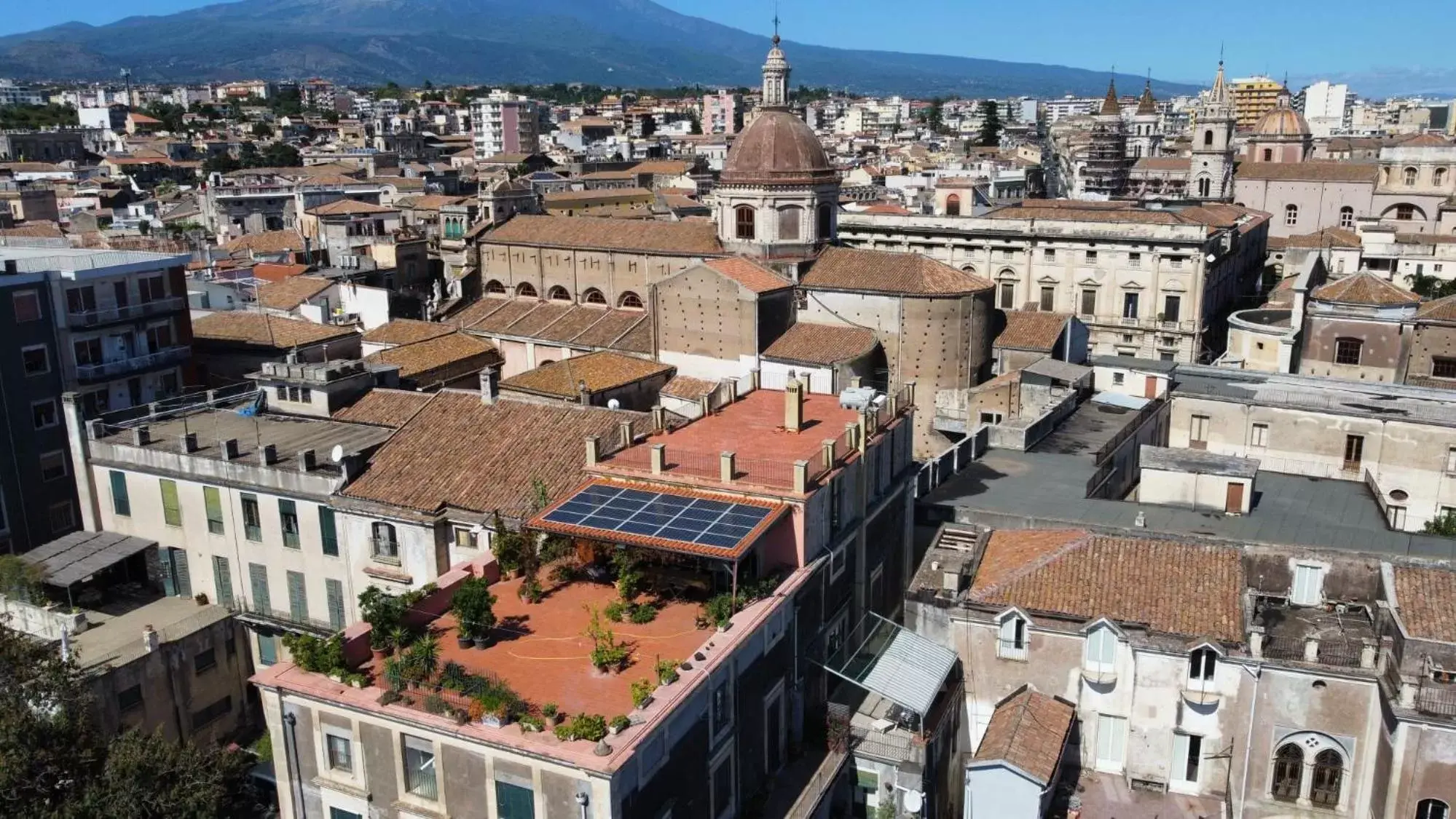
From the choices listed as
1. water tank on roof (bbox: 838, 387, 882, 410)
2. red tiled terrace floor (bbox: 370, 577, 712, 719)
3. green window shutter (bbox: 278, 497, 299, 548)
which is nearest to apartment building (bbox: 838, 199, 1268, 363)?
water tank on roof (bbox: 838, 387, 882, 410)

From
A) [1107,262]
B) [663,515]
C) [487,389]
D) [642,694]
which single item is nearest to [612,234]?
[1107,262]

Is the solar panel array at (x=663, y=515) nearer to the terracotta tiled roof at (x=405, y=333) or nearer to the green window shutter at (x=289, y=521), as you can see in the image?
the green window shutter at (x=289, y=521)

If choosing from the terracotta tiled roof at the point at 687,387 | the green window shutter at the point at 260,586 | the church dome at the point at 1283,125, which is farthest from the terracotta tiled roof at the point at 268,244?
the church dome at the point at 1283,125

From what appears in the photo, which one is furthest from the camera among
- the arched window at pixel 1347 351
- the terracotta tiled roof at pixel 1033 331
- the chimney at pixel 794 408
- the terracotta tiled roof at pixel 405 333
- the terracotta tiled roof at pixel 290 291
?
the terracotta tiled roof at pixel 290 291

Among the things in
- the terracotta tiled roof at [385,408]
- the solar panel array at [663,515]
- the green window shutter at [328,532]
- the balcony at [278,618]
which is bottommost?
the balcony at [278,618]

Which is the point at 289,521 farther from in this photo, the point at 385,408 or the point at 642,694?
the point at 642,694
